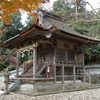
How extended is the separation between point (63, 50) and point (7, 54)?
16.5 m

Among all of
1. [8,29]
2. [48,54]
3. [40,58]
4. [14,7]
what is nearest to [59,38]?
[48,54]

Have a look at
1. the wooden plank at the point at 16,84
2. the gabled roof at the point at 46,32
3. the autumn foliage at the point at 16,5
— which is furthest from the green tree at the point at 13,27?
the autumn foliage at the point at 16,5

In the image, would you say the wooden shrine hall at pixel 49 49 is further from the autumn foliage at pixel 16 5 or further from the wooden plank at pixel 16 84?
the autumn foliage at pixel 16 5

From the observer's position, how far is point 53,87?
9.27 metres

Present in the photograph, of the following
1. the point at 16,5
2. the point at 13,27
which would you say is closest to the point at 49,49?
the point at 16,5

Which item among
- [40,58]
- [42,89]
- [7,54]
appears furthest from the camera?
[7,54]

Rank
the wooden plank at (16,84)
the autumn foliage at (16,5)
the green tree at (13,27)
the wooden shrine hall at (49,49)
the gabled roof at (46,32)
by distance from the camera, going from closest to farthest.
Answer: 1. the autumn foliage at (16,5)
2. the gabled roof at (46,32)
3. the wooden shrine hall at (49,49)
4. the wooden plank at (16,84)
5. the green tree at (13,27)

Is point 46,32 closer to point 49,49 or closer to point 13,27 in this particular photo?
point 49,49

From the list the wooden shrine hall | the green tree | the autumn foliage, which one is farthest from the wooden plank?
the green tree

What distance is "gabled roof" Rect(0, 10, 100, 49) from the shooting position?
25.7 feet

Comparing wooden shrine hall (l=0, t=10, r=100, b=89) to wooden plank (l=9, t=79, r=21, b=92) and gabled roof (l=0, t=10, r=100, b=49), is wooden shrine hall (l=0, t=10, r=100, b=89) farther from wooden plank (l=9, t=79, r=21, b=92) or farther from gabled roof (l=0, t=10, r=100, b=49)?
wooden plank (l=9, t=79, r=21, b=92)

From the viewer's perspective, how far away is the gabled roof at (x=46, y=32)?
7.83 m

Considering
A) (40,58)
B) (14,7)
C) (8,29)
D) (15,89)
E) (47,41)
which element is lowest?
(15,89)

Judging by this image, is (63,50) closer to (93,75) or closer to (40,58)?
(40,58)
